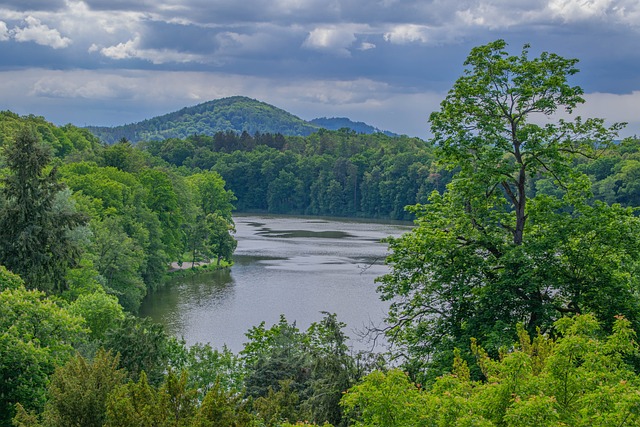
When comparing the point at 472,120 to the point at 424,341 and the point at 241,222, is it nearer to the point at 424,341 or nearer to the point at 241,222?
the point at 424,341

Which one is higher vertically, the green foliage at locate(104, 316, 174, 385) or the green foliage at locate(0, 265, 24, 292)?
the green foliage at locate(0, 265, 24, 292)

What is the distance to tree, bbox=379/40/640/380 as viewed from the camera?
15.1m

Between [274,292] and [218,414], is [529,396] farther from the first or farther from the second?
[274,292]

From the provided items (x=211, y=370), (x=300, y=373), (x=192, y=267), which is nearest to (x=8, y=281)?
(x=211, y=370)

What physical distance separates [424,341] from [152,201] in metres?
42.5

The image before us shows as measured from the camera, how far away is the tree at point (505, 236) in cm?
1512

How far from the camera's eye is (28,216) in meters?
22.3

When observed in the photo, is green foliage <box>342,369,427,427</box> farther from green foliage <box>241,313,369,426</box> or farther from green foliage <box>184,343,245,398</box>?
green foliage <box>184,343,245,398</box>

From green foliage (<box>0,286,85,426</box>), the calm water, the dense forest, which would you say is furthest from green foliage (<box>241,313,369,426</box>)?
green foliage (<box>0,286,85,426</box>)

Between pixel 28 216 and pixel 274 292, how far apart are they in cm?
2460

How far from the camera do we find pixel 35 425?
10.6 m

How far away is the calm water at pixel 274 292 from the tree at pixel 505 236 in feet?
21.6

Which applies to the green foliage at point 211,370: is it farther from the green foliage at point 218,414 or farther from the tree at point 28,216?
the green foliage at point 218,414

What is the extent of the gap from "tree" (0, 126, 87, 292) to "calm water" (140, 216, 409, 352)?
9492 millimetres
